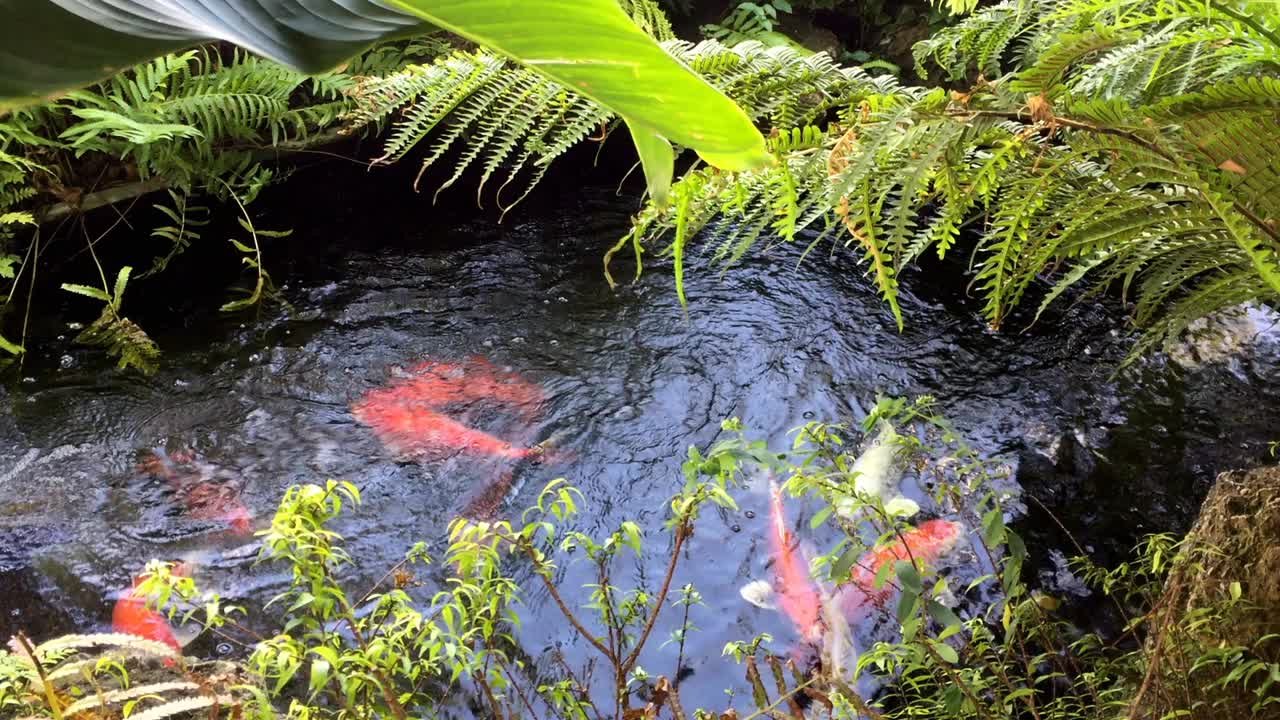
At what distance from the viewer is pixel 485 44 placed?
51cm

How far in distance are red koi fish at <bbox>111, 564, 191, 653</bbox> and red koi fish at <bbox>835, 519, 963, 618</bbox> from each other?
1.56 m

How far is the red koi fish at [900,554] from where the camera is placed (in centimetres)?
182

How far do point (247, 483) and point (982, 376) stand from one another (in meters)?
2.40

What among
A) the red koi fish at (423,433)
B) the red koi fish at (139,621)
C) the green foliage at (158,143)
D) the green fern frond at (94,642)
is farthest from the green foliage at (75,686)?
the green foliage at (158,143)

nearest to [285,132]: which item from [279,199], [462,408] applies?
[279,199]

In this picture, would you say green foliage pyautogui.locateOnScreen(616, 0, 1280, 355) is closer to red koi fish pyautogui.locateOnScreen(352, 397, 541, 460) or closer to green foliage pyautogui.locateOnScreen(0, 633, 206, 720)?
green foliage pyautogui.locateOnScreen(0, 633, 206, 720)

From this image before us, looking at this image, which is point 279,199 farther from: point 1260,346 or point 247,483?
point 1260,346

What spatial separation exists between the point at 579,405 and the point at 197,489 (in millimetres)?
1203

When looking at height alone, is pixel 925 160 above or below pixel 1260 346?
above

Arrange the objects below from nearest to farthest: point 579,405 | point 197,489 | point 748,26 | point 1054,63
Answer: point 1054,63 → point 197,489 → point 579,405 → point 748,26

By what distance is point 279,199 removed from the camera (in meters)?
3.90

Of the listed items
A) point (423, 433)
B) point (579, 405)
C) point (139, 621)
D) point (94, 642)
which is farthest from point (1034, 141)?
point (139, 621)

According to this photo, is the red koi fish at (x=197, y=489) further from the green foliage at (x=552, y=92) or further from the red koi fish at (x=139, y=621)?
the green foliage at (x=552, y=92)

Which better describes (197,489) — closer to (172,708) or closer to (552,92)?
(172,708)
